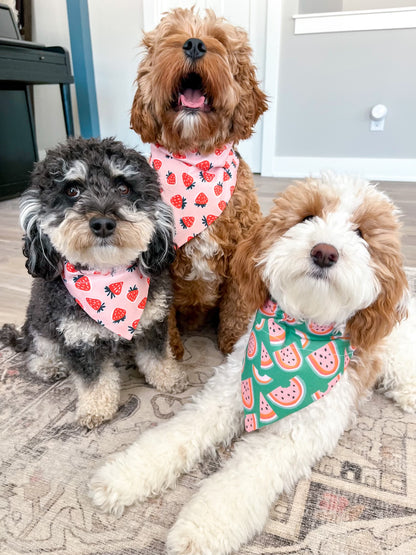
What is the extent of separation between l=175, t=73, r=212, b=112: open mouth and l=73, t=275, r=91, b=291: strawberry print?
0.58 meters

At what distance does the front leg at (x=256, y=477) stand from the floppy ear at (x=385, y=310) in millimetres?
159

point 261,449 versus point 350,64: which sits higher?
point 350,64

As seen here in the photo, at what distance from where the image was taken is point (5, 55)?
10.4 ft

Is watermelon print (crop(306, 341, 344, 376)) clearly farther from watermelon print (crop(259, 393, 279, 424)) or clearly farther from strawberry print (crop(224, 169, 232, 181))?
strawberry print (crop(224, 169, 232, 181))

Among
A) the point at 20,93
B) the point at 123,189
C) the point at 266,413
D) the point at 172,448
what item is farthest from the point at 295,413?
the point at 20,93

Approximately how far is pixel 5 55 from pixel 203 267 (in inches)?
110

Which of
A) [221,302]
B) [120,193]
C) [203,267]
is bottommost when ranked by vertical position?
[221,302]

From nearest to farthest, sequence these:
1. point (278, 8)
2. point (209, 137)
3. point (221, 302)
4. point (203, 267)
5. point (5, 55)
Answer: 1. point (209, 137)
2. point (203, 267)
3. point (221, 302)
4. point (5, 55)
5. point (278, 8)

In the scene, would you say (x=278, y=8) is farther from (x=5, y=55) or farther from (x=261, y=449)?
(x=261, y=449)

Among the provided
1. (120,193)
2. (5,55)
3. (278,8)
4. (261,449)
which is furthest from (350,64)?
(261,449)

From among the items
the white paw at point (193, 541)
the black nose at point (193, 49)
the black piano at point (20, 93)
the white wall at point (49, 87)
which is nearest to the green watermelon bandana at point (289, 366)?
the white paw at point (193, 541)

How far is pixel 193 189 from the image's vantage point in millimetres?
1378

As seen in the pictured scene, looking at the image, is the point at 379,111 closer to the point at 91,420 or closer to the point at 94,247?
the point at 94,247

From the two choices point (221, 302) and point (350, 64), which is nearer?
point (221, 302)
